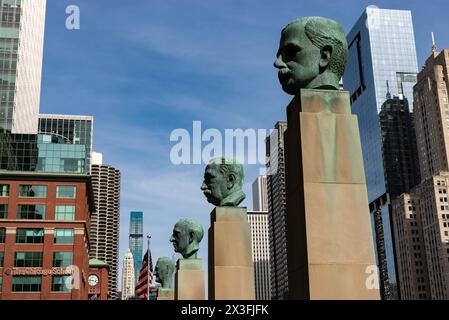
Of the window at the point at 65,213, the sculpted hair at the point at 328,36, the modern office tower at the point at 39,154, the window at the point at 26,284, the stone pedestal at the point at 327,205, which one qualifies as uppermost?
the modern office tower at the point at 39,154

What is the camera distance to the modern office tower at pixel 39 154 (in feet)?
295

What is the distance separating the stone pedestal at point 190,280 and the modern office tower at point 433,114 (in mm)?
152360

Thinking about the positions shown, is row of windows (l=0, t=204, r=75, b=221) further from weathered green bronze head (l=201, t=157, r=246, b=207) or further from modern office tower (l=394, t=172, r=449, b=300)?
modern office tower (l=394, t=172, r=449, b=300)

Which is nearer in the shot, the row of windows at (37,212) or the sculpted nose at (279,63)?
the sculpted nose at (279,63)

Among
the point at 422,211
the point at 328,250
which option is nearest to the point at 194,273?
the point at 328,250

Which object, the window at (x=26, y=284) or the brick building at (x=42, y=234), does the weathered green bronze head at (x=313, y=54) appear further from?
the window at (x=26, y=284)

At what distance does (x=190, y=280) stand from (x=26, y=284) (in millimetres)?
58358

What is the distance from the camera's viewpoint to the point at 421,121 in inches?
7037

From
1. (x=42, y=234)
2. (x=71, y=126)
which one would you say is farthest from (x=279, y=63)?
(x=71, y=126)

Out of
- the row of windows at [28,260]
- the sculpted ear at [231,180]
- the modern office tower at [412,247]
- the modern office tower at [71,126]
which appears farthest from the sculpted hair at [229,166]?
the modern office tower at [71,126]

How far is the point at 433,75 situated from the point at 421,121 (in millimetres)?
14465

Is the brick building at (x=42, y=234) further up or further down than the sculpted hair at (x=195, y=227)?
further up
